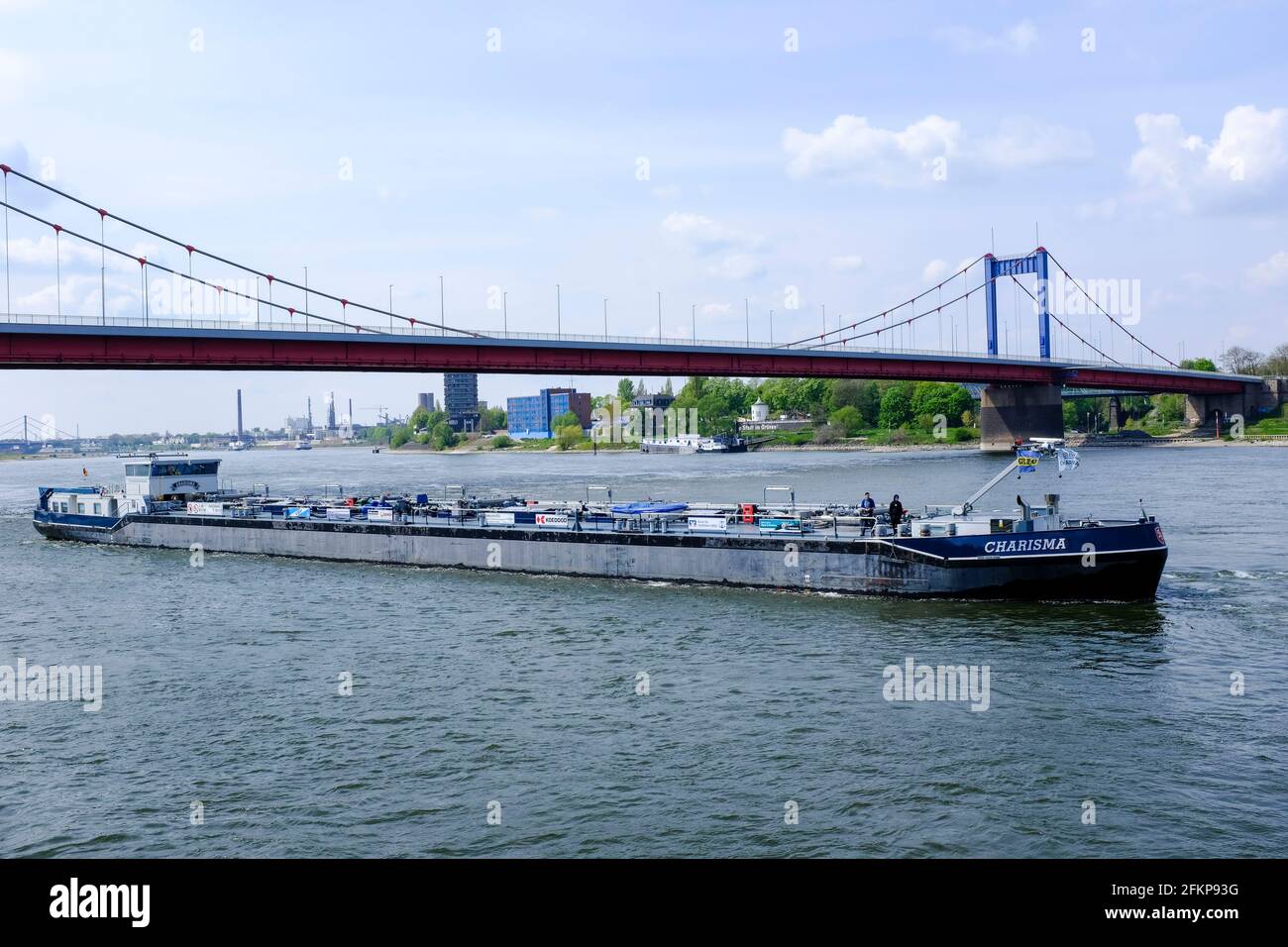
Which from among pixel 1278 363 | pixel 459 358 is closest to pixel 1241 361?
pixel 1278 363

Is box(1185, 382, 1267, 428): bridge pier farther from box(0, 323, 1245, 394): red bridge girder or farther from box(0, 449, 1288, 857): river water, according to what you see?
box(0, 449, 1288, 857): river water

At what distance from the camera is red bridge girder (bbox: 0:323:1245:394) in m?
63.3

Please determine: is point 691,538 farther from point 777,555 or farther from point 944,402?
point 944,402

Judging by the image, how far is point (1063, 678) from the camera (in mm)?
23516

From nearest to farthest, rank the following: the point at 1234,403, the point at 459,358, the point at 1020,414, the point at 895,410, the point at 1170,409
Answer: the point at 459,358
the point at 1020,414
the point at 1234,403
the point at 1170,409
the point at 895,410

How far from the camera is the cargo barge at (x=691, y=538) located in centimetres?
3164

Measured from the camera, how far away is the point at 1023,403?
418ft

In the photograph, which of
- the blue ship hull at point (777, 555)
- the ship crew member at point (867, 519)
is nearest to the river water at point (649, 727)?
the blue ship hull at point (777, 555)

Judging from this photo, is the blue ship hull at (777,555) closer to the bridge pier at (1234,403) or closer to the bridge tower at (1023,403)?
the bridge tower at (1023,403)

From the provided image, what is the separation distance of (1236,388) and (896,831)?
149 meters

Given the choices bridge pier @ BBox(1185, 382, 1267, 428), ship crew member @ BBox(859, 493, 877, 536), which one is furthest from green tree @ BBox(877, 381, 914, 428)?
ship crew member @ BBox(859, 493, 877, 536)

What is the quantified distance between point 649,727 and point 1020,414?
116 meters

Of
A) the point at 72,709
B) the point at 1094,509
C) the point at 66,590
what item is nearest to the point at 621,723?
the point at 72,709

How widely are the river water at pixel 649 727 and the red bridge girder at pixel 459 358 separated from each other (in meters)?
30.3
